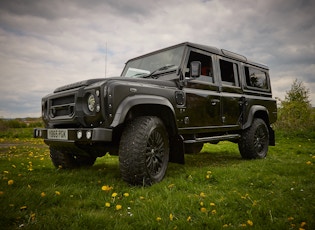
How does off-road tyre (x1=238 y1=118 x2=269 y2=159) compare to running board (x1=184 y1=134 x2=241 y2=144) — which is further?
off-road tyre (x1=238 y1=118 x2=269 y2=159)

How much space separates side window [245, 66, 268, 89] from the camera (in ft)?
18.5

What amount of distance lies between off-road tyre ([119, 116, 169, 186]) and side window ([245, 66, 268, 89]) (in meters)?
3.17

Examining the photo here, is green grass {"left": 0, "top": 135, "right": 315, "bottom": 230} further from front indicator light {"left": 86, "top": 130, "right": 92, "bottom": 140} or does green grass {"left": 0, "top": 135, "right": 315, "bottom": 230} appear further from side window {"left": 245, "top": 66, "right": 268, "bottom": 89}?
side window {"left": 245, "top": 66, "right": 268, "bottom": 89}

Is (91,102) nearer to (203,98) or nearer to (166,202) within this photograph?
(166,202)

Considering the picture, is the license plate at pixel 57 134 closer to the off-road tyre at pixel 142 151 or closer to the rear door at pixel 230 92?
the off-road tyre at pixel 142 151

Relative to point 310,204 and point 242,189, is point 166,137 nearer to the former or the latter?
point 242,189

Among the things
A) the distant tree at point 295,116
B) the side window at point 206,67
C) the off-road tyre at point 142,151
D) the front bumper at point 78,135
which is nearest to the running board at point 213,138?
the off-road tyre at point 142,151

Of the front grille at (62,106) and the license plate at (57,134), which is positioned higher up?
the front grille at (62,106)

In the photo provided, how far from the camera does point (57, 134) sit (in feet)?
10.4

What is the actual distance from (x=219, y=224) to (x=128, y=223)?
0.77m

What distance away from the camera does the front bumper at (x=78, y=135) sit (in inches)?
108

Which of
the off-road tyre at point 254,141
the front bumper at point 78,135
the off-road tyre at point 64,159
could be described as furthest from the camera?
the off-road tyre at point 254,141

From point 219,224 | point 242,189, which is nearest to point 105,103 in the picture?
point 219,224

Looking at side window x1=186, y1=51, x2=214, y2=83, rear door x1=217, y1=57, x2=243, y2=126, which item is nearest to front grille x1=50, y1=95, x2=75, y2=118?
side window x1=186, y1=51, x2=214, y2=83
